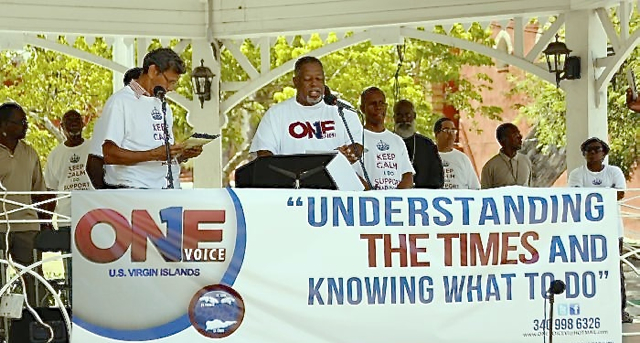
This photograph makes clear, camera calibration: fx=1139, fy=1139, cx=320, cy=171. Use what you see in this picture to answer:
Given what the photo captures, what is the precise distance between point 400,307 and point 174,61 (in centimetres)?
162

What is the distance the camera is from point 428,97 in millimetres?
23469

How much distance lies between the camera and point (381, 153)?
6469 millimetres

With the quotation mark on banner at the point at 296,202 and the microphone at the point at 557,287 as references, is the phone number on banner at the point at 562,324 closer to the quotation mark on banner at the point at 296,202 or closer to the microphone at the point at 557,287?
the microphone at the point at 557,287

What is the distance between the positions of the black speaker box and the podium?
3.44 feet

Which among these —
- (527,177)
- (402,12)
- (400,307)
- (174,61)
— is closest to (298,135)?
(174,61)

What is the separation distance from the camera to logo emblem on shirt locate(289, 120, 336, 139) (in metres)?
5.77

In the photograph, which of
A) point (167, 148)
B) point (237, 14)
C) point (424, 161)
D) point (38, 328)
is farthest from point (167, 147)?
point (237, 14)

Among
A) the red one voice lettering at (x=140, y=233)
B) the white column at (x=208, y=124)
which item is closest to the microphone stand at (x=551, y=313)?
the red one voice lettering at (x=140, y=233)

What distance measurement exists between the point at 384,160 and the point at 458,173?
1793 millimetres

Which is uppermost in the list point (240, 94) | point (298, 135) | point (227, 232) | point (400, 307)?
point (240, 94)

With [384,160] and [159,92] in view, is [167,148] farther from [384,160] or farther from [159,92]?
[384,160]

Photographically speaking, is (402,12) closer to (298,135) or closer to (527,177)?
(527,177)

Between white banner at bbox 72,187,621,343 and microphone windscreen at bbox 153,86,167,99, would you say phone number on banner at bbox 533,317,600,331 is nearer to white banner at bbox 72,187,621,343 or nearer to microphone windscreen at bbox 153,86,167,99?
white banner at bbox 72,187,621,343

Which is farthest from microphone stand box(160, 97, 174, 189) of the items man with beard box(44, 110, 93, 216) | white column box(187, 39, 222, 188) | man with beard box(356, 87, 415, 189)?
white column box(187, 39, 222, 188)
